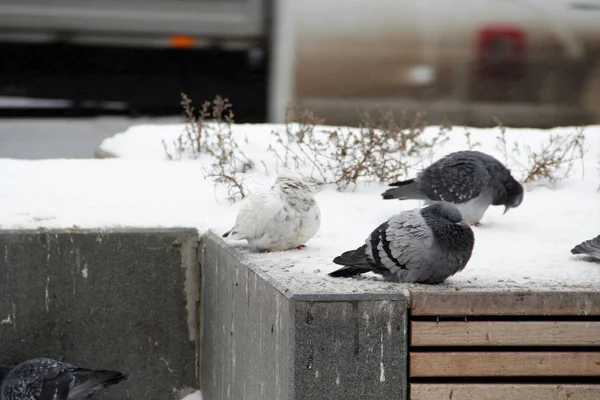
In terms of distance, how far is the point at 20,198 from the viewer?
6484 mm

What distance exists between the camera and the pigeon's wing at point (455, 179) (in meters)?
6.16

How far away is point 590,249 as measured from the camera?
500 centimetres

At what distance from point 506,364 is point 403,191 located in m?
2.60

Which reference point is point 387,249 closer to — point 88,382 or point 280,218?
point 280,218

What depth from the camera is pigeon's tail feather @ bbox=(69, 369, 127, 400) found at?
5441 millimetres

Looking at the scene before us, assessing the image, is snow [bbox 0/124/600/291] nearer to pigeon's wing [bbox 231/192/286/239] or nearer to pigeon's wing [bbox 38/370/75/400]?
pigeon's wing [bbox 231/192/286/239]

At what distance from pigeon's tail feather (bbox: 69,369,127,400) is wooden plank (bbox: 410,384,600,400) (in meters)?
2.22

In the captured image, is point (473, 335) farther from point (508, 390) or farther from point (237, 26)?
point (237, 26)

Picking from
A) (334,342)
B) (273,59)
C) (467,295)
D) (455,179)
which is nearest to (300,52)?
(273,59)

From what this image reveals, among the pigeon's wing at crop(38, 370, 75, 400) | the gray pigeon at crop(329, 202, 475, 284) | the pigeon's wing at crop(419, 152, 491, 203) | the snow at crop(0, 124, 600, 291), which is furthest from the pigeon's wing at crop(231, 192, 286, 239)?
the pigeon's wing at crop(419, 152, 491, 203)

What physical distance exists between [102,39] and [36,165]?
268 cm

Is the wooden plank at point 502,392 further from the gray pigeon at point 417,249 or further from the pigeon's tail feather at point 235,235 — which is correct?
the pigeon's tail feather at point 235,235

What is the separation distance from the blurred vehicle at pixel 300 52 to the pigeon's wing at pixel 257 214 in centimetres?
472

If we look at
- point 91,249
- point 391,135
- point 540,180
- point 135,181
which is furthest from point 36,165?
point 540,180
